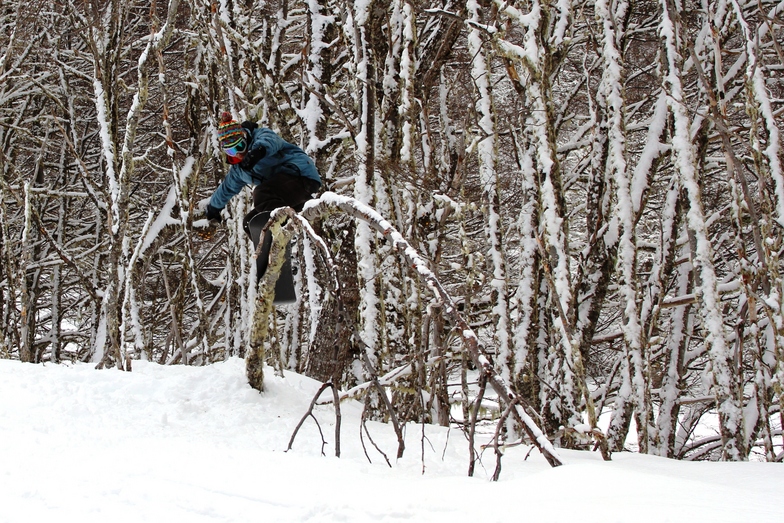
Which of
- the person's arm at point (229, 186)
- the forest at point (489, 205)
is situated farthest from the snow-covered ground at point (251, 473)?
the person's arm at point (229, 186)

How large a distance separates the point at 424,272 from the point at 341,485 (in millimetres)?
816

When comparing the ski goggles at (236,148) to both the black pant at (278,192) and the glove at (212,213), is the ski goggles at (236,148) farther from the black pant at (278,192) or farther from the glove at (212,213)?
the glove at (212,213)

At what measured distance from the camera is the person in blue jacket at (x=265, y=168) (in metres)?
4.32

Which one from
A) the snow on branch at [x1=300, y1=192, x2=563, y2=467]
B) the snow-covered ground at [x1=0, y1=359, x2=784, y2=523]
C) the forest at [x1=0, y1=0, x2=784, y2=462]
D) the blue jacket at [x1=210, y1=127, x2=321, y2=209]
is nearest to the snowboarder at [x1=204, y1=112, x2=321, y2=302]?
the blue jacket at [x1=210, y1=127, x2=321, y2=209]

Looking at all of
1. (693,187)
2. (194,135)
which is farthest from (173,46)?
(693,187)

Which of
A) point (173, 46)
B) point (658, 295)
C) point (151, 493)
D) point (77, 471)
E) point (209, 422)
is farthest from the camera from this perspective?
point (173, 46)

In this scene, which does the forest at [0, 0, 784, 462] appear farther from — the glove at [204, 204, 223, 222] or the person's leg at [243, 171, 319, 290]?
the person's leg at [243, 171, 319, 290]

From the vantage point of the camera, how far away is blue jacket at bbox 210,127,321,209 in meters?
4.32

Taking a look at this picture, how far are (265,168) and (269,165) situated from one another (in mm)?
39

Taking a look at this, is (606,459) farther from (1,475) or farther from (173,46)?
(173,46)

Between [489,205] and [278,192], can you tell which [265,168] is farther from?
[489,205]

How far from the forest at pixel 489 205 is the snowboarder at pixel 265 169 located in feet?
1.24

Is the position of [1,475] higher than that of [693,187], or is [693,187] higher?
[693,187]

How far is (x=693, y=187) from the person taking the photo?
3.68 meters
